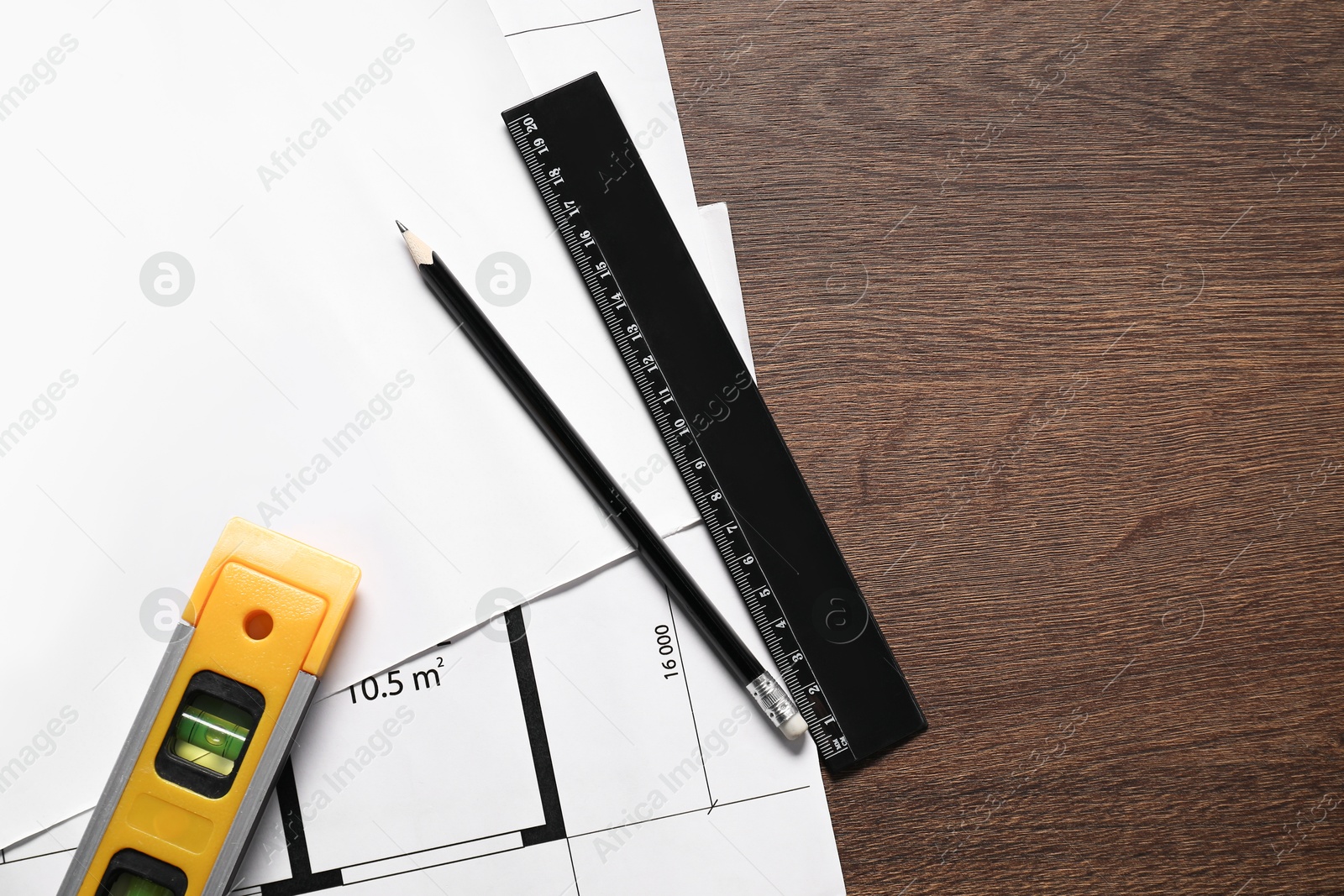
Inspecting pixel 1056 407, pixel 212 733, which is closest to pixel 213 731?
pixel 212 733

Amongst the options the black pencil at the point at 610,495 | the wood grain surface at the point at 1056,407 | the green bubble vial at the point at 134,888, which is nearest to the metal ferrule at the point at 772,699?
the black pencil at the point at 610,495

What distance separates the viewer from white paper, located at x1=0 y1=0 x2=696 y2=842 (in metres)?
0.76

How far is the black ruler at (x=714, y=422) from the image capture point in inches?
31.4

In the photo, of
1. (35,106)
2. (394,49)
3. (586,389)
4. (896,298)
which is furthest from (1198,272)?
(35,106)

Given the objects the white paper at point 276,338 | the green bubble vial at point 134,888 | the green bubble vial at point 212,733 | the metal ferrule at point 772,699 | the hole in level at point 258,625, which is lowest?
the metal ferrule at point 772,699

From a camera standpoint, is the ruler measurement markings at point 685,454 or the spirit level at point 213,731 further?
the ruler measurement markings at point 685,454

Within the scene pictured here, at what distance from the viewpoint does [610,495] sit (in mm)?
784

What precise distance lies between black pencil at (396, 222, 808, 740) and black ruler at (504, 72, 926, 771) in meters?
0.04

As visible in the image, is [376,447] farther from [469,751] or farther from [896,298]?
[896,298]

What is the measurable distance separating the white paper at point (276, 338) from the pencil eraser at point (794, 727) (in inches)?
8.6

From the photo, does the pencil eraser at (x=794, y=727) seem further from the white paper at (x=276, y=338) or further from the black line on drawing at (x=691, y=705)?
the white paper at (x=276, y=338)

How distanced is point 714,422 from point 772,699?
0.90 ft

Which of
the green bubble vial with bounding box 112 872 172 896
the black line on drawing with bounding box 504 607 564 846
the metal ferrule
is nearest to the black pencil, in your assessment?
the metal ferrule

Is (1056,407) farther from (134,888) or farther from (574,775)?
(134,888)
